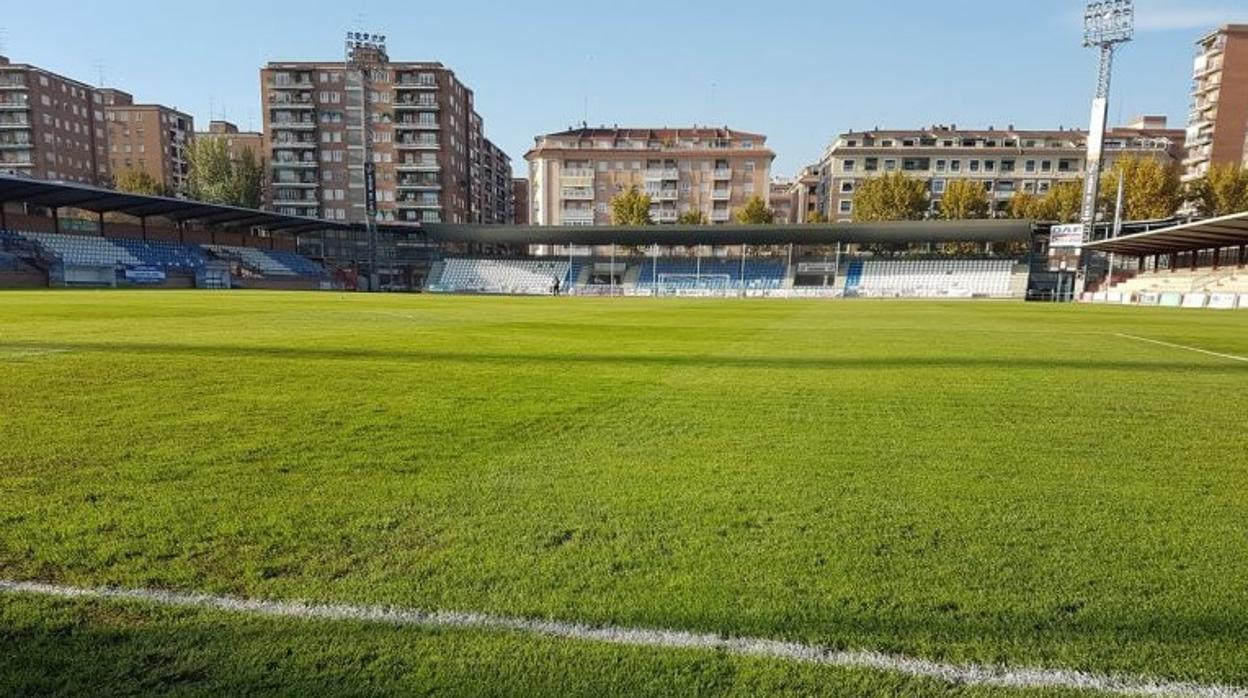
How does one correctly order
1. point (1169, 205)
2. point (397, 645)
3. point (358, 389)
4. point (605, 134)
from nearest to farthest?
1. point (397, 645)
2. point (358, 389)
3. point (1169, 205)
4. point (605, 134)

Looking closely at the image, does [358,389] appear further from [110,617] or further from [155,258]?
[155,258]

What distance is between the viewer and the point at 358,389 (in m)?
7.96

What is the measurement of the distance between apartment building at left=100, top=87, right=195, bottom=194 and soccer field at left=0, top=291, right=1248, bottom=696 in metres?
132

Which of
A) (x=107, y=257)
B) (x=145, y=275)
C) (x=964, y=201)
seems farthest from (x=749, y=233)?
(x=107, y=257)

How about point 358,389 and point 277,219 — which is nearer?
point 358,389

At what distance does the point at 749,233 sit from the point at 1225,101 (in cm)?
7762

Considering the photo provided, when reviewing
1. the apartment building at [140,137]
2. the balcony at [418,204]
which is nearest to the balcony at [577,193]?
the balcony at [418,204]

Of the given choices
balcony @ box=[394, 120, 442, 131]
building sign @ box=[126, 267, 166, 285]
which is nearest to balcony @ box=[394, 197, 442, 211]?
balcony @ box=[394, 120, 442, 131]

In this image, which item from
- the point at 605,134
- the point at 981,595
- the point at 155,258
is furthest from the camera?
the point at 605,134

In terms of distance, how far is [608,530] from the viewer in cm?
382

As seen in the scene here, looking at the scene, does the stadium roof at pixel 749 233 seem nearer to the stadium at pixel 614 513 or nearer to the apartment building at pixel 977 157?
the apartment building at pixel 977 157

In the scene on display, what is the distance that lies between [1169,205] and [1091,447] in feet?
282

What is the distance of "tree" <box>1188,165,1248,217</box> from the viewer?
72375 millimetres

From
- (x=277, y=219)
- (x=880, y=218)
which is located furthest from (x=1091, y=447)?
(x=880, y=218)
